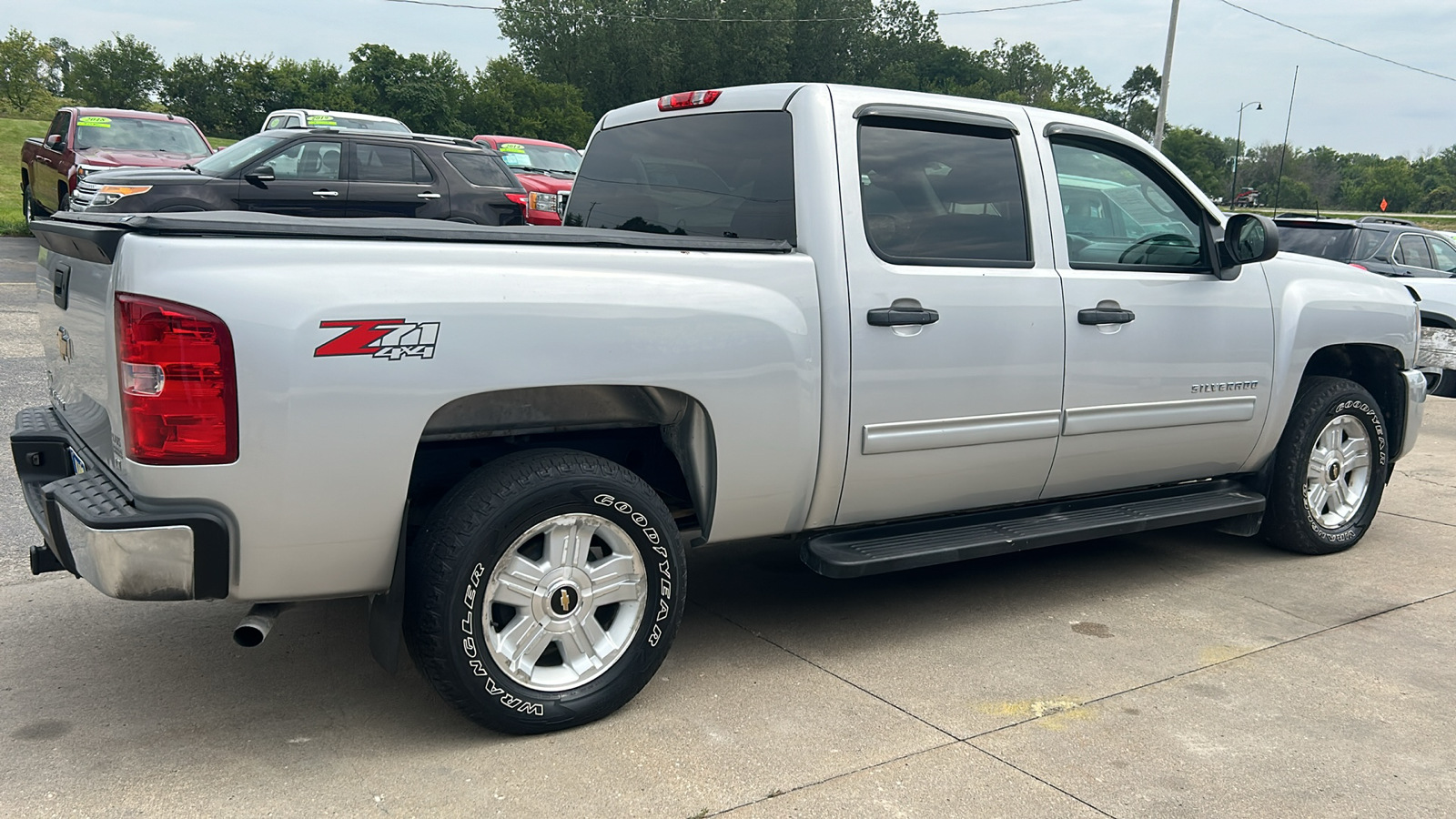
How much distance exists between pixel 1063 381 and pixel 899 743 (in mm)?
1581

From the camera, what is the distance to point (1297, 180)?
244ft

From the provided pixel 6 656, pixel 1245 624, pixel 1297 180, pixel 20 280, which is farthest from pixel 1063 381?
pixel 1297 180

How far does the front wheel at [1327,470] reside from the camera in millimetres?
5207

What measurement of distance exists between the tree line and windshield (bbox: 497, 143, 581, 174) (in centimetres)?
3379

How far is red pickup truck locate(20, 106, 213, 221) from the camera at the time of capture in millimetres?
15180

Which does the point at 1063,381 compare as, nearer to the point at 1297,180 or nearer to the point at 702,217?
the point at 702,217

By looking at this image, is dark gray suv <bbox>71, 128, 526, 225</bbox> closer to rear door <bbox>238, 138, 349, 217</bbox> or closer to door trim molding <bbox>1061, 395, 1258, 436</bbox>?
rear door <bbox>238, 138, 349, 217</bbox>

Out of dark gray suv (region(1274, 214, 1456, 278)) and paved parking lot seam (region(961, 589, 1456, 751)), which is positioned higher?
dark gray suv (region(1274, 214, 1456, 278))

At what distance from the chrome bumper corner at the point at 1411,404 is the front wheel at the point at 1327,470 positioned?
136mm

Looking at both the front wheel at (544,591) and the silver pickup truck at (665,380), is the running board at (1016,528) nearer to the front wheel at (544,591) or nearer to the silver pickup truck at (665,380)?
the silver pickup truck at (665,380)

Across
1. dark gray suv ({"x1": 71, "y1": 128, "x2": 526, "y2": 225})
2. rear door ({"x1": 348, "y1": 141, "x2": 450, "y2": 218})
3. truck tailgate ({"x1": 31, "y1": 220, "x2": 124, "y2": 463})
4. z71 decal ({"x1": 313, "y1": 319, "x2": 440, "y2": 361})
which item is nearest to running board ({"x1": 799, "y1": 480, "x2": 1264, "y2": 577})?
z71 decal ({"x1": 313, "y1": 319, "x2": 440, "y2": 361})

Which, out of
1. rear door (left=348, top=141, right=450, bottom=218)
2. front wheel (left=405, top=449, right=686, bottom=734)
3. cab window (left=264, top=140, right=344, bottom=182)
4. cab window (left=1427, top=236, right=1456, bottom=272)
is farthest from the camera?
rear door (left=348, top=141, right=450, bottom=218)

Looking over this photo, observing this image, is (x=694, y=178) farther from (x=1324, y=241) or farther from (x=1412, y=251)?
Result: (x=1412, y=251)

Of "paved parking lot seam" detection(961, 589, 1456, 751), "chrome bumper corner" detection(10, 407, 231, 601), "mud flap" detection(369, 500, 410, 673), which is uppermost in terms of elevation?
"chrome bumper corner" detection(10, 407, 231, 601)
